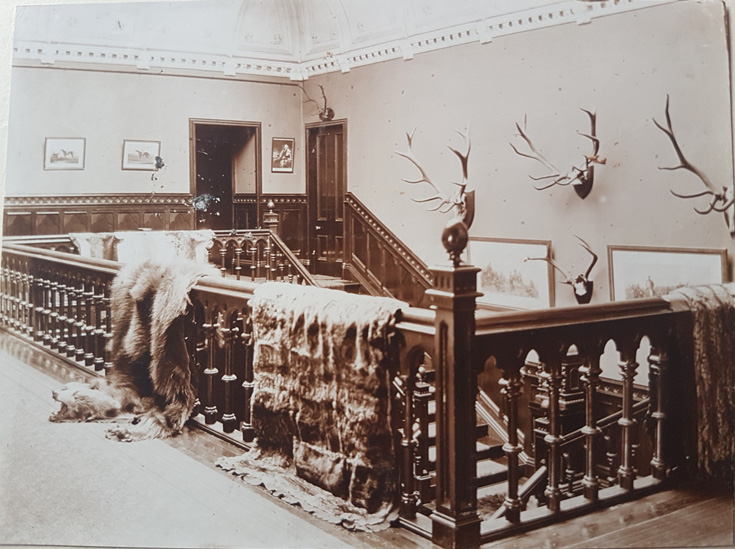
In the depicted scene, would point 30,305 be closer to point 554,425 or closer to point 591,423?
point 554,425

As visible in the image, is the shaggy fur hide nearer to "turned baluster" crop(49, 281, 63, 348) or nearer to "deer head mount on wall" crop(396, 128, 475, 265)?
"deer head mount on wall" crop(396, 128, 475, 265)

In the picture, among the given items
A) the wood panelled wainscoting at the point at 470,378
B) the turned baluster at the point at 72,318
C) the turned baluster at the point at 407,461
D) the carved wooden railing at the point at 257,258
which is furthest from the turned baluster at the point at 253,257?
the turned baluster at the point at 407,461

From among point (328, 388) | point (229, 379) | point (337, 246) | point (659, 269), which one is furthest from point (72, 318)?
point (659, 269)

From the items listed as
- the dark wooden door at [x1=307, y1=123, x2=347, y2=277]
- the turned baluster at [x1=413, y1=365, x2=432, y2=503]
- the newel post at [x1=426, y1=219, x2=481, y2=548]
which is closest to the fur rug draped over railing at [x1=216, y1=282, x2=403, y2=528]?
the turned baluster at [x1=413, y1=365, x2=432, y2=503]

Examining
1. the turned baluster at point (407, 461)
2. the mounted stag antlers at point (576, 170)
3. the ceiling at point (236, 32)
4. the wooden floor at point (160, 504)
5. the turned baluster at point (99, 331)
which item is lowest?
the wooden floor at point (160, 504)

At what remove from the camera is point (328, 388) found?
244 centimetres

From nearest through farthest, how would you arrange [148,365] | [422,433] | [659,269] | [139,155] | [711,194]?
[422,433] < [711,194] < [659,269] < [139,155] < [148,365]

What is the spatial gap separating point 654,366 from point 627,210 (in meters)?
0.68

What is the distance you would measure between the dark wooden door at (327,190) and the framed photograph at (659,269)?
1.14 meters

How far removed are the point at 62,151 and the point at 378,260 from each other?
1389 mm

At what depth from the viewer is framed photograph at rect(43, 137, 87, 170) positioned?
294cm

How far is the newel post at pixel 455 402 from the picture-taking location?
2029 mm

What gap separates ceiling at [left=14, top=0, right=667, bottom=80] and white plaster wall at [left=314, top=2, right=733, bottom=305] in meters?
0.10

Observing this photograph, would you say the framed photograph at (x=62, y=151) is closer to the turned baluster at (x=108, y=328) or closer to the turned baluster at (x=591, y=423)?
the turned baluster at (x=108, y=328)
